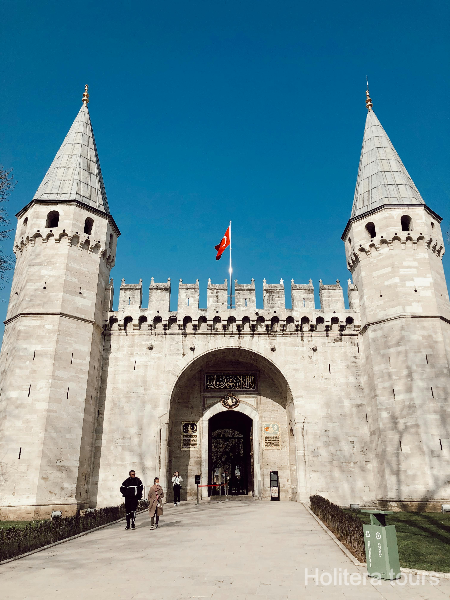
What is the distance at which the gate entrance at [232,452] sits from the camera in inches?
960

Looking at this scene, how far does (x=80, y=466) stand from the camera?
18.2 meters

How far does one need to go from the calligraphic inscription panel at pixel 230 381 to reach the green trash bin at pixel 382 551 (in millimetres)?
15769

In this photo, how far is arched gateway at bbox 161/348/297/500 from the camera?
21656 mm

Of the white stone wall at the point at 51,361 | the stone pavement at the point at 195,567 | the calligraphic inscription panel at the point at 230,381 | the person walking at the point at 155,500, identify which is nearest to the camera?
the stone pavement at the point at 195,567

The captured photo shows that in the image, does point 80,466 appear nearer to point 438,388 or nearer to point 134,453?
point 134,453

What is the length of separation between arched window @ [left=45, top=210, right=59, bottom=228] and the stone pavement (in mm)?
13963

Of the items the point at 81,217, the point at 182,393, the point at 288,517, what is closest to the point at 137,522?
the point at 288,517

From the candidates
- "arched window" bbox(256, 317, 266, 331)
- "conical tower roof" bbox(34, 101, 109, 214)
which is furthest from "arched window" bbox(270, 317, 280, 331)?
"conical tower roof" bbox(34, 101, 109, 214)

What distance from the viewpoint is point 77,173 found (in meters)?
22.6

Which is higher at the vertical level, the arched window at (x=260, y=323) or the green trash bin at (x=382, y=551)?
the arched window at (x=260, y=323)

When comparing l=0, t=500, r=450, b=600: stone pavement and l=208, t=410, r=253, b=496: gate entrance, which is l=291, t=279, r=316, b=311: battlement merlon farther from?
l=0, t=500, r=450, b=600: stone pavement

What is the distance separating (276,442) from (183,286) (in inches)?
351

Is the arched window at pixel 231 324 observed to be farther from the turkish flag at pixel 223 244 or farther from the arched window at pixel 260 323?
the turkish flag at pixel 223 244

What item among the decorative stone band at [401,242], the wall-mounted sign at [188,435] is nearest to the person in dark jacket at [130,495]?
the wall-mounted sign at [188,435]
